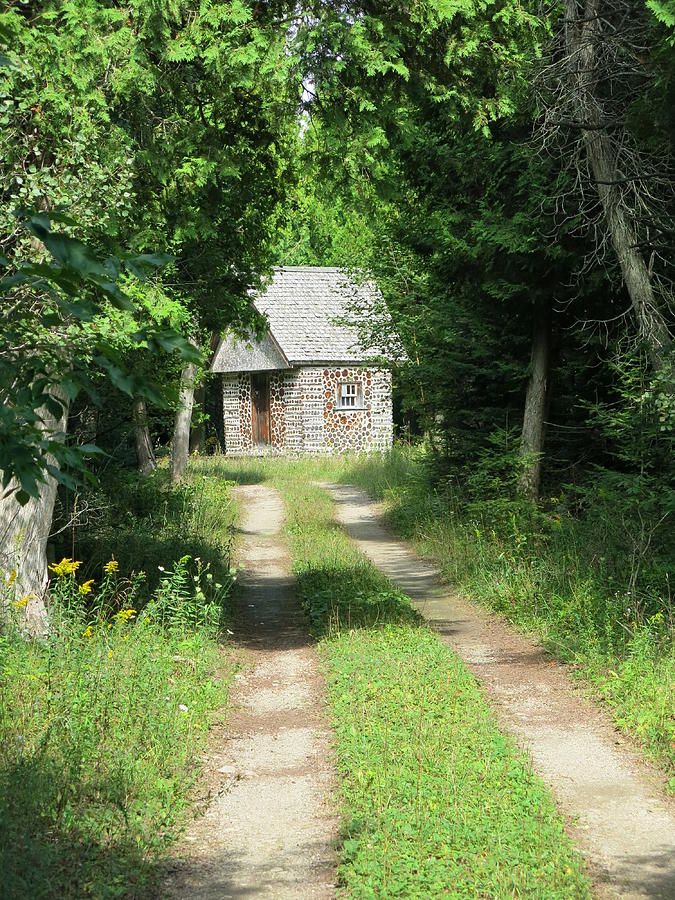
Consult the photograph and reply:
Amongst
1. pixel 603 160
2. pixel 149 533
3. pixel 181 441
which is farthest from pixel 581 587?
pixel 181 441

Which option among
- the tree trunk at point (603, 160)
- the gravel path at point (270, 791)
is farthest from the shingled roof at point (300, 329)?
the gravel path at point (270, 791)

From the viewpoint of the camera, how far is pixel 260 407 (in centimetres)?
3900

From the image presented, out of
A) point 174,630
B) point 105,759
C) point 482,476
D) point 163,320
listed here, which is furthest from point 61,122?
point 482,476

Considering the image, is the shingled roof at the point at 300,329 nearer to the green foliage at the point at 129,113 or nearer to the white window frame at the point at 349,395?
the white window frame at the point at 349,395

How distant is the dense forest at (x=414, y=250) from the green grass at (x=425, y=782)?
120 cm

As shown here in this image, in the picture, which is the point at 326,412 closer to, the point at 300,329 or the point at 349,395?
the point at 349,395

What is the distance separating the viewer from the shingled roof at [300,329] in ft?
121

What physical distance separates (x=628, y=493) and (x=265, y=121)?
6.07 meters

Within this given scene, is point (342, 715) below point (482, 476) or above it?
below

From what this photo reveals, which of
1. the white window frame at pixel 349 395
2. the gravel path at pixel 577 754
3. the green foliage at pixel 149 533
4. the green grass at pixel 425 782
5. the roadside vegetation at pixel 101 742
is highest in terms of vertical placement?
the white window frame at pixel 349 395

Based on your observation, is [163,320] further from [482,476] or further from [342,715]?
[482,476]

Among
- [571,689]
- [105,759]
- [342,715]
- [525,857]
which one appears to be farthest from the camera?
[571,689]

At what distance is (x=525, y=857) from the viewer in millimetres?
5234

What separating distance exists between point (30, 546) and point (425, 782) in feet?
15.7
